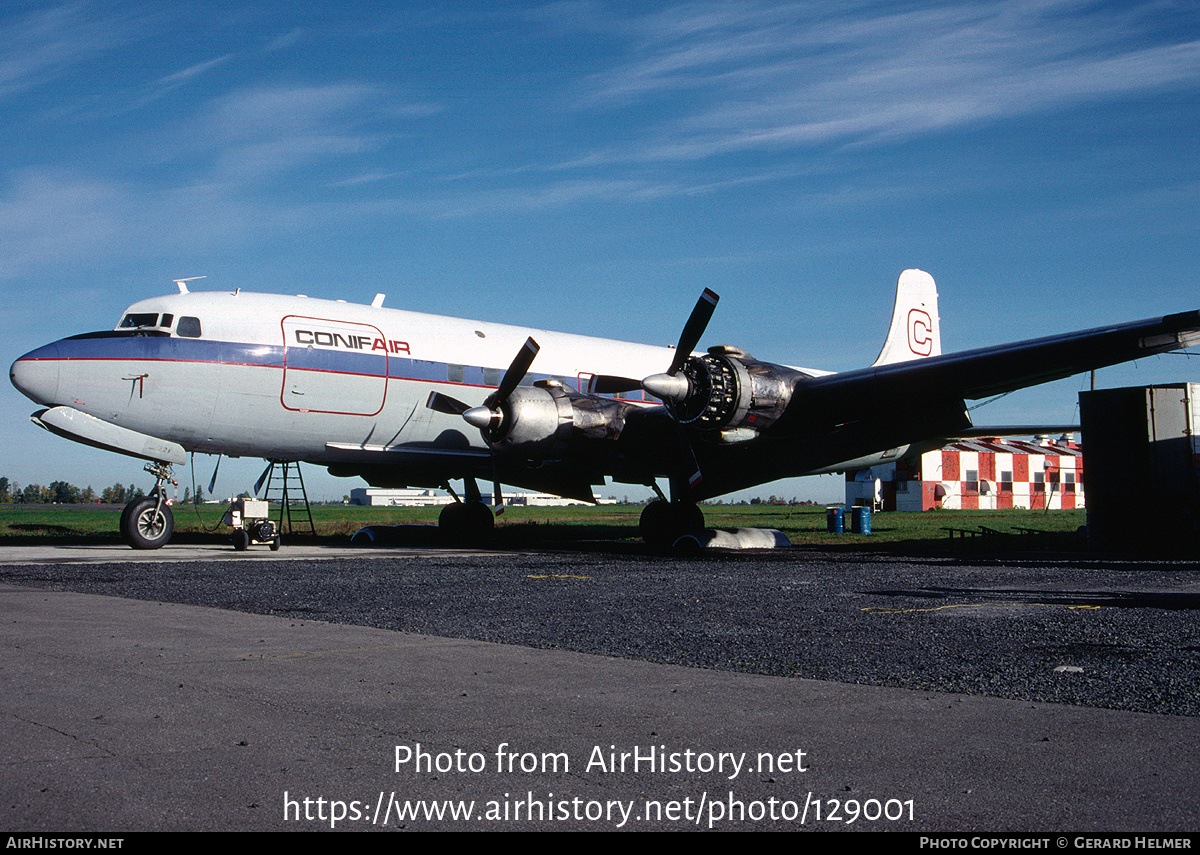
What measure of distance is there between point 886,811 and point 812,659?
3602 millimetres

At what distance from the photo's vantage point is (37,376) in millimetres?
17594

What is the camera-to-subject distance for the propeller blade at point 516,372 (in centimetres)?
1916

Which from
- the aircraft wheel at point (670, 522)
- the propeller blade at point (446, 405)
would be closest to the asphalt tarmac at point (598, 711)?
the propeller blade at point (446, 405)

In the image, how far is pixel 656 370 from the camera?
25828 mm

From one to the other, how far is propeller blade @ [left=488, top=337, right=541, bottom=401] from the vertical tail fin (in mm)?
12898

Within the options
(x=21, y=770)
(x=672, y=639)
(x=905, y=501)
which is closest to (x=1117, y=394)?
(x=672, y=639)

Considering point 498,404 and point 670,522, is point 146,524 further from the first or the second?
point 670,522

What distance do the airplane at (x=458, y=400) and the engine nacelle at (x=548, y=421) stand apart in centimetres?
3

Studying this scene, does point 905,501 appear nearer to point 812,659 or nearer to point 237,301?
point 237,301

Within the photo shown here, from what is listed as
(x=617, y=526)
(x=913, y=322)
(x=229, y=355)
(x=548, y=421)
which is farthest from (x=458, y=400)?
A: (x=617, y=526)

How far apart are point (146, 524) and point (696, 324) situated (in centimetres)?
1135

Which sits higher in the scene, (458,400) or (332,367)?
(332,367)

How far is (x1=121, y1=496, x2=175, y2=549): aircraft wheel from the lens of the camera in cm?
1872

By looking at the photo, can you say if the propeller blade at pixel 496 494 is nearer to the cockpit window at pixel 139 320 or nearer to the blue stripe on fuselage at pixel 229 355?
the blue stripe on fuselage at pixel 229 355
